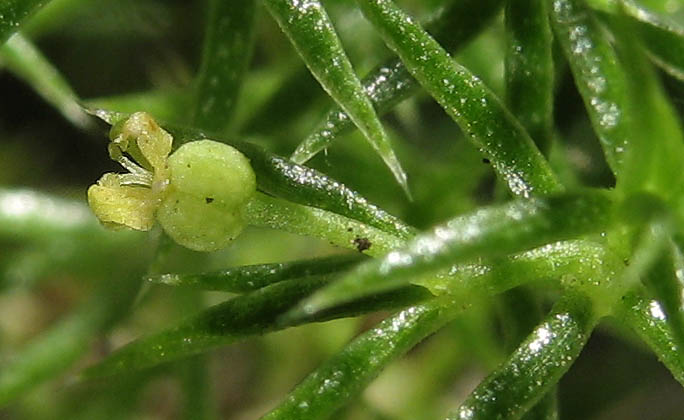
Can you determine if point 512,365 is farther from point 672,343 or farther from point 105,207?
point 105,207

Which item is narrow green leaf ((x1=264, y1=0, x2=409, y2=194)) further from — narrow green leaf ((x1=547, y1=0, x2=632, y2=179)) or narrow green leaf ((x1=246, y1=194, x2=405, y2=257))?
narrow green leaf ((x1=547, y1=0, x2=632, y2=179))

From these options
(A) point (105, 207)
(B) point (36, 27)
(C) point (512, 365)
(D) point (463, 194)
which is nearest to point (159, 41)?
(B) point (36, 27)

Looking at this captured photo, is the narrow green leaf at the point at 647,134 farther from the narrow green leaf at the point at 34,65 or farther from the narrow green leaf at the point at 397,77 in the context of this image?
the narrow green leaf at the point at 34,65

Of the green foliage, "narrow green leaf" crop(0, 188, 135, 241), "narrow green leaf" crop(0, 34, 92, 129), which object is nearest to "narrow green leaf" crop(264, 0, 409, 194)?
the green foliage

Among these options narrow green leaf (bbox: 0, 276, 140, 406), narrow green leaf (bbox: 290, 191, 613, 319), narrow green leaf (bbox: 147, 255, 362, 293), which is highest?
narrow green leaf (bbox: 0, 276, 140, 406)

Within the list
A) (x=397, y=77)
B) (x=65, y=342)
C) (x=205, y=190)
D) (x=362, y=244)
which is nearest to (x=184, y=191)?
(x=205, y=190)

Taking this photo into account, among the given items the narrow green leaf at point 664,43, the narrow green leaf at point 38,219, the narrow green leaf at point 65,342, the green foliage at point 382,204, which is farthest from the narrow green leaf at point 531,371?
the narrow green leaf at point 38,219
